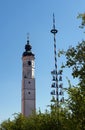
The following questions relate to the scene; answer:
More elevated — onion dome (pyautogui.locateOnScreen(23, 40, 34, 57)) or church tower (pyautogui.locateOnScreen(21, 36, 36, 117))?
onion dome (pyautogui.locateOnScreen(23, 40, 34, 57))

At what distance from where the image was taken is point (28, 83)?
149875mm

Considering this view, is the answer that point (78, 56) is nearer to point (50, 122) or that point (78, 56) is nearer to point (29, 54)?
point (50, 122)

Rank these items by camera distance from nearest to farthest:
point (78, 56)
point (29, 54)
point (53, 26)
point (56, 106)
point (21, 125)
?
point (78, 56), point (56, 106), point (53, 26), point (21, 125), point (29, 54)

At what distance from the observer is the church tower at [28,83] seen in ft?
479

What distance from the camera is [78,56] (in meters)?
17.1

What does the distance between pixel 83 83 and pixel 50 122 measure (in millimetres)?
24050

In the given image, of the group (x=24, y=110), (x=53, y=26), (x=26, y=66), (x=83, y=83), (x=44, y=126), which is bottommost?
(x=83, y=83)

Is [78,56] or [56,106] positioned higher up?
[56,106]

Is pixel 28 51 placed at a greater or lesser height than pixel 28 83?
greater

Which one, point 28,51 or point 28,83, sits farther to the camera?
point 28,51

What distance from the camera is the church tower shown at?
479ft

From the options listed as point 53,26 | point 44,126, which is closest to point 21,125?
point 44,126

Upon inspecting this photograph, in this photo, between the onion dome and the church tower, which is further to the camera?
the onion dome

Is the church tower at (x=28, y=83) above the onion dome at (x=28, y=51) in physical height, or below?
below
